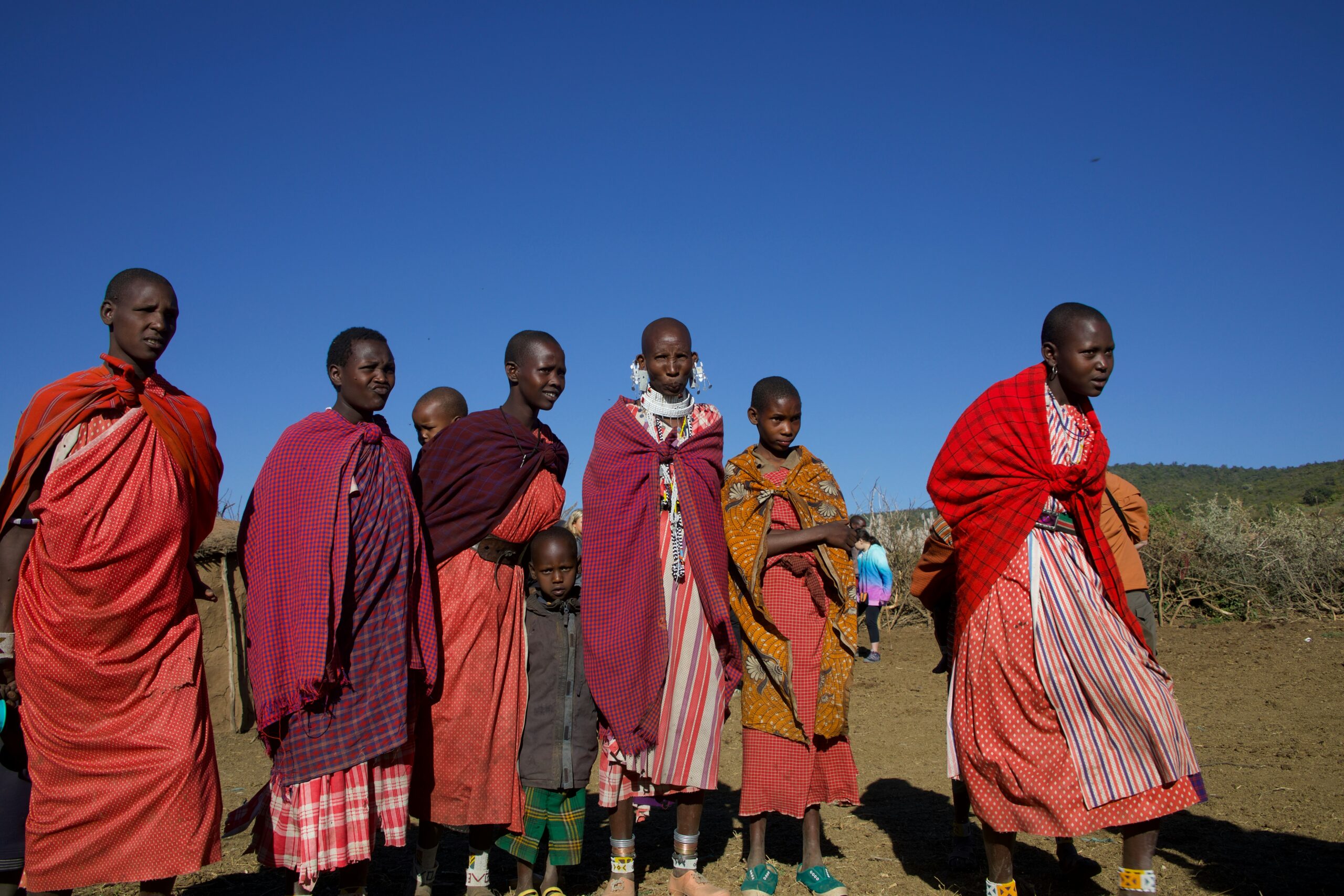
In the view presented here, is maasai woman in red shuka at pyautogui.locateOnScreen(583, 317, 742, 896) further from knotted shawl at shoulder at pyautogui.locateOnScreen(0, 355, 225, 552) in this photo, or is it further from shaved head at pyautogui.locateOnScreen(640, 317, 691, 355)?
knotted shawl at shoulder at pyautogui.locateOnScreen(0, 355, 225, 552)

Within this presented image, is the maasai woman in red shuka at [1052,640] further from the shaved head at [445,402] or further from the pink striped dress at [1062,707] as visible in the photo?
the shaved head at [445,402]

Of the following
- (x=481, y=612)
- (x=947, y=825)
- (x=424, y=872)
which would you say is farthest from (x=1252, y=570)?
(x=424, y=872)

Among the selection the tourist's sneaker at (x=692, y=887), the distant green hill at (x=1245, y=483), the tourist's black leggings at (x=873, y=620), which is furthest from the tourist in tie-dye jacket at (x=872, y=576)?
the distant green hill at (x=1245, y=483)

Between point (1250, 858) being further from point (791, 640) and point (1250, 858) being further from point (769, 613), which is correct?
point (769, 613)

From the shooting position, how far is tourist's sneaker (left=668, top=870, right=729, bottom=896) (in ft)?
14.6

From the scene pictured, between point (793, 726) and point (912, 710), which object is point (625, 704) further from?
point (912, 710)

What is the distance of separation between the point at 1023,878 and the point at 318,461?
3865 millimetres

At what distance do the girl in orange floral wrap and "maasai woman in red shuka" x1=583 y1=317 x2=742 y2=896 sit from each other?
0.46 feet

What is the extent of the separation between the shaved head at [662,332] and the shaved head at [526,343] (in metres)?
0.44

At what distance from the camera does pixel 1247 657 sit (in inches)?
433

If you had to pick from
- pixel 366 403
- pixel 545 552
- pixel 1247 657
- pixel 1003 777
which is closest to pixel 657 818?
pixel 545 552

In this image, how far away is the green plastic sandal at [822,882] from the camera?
4.50 m

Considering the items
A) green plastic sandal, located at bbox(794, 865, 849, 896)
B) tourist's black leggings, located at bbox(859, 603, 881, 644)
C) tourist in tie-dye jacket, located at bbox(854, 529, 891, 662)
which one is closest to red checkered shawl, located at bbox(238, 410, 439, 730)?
green plastic sandal, located at bbox(794, 865, 849, 896)

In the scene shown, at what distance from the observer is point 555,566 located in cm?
457
